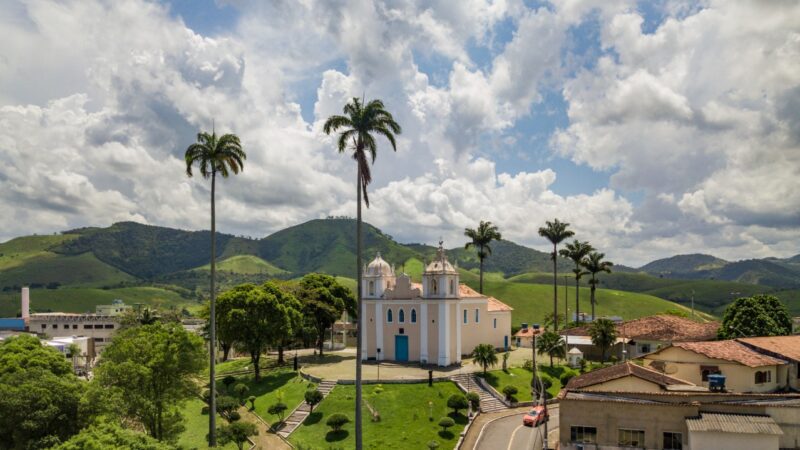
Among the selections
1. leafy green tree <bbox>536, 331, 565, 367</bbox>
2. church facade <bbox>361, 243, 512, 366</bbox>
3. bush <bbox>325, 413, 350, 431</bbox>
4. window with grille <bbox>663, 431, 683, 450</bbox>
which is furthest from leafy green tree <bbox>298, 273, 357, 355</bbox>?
window with grille <bbox>663, 431, 683, 450</bbox>

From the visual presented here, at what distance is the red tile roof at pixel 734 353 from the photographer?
40.5 m

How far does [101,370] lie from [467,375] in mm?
34014

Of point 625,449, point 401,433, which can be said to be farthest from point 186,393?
point 625,449

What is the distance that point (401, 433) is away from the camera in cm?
4466

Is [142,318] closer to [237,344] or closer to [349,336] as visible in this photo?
[237,344]

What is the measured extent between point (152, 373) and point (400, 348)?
1316 inches

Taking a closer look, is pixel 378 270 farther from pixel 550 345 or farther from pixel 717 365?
pixel 717 365

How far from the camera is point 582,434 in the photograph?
36.2 metres

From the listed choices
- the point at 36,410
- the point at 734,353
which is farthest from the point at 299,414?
the point at 734,353

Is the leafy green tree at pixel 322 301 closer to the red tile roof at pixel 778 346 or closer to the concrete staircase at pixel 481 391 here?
the concrete staircase at pixel 481 391

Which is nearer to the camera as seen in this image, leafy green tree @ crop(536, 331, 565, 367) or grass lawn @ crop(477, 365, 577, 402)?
grass lawn @ crop(477, 365, 577, 402)

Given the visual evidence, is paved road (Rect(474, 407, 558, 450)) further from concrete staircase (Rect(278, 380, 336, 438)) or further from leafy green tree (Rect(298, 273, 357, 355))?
leafy green tree (Rect(298, 273, 357, 355))

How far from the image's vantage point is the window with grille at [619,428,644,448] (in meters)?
35.2

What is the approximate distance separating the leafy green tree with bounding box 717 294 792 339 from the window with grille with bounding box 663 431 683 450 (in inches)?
1116
